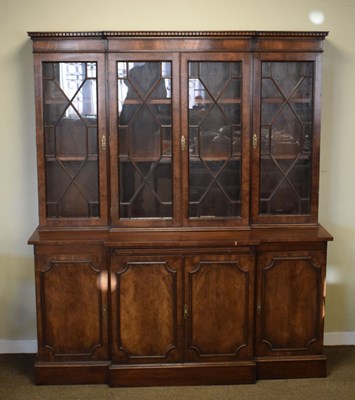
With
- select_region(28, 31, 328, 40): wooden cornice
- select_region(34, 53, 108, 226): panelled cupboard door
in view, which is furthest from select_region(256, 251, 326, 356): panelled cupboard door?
select_region(28, 31, 328, 40): wooden cornice

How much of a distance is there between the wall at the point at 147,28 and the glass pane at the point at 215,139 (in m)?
0.45

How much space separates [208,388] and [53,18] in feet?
7.58

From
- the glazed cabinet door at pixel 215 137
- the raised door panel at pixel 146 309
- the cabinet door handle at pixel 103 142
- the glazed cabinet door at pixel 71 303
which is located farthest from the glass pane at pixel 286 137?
the glazed cabinet door at pixel 71 303

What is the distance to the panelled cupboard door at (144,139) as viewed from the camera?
343 centimetres

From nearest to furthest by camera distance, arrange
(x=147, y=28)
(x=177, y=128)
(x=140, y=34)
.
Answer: (x=140, y=34) < (x=177, y=128) < (x=147, y=28)

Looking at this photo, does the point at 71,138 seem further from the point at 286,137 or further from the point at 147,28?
the point at 286,137

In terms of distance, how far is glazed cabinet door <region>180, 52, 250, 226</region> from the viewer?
3445 mm

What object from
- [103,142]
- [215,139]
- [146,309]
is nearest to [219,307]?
[146,309]

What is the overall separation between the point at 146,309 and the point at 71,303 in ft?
1.37

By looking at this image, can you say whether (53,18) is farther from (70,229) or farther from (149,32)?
(70,229)

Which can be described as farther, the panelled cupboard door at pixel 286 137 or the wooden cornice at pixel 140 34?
the panelled cupboard door at pixel 286 137

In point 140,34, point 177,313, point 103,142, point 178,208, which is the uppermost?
point 140,34

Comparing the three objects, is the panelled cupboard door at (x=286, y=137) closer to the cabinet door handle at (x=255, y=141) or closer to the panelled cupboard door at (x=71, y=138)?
the cabinet door handle at (x=255, y=141)

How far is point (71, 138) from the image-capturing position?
3.51 metres
